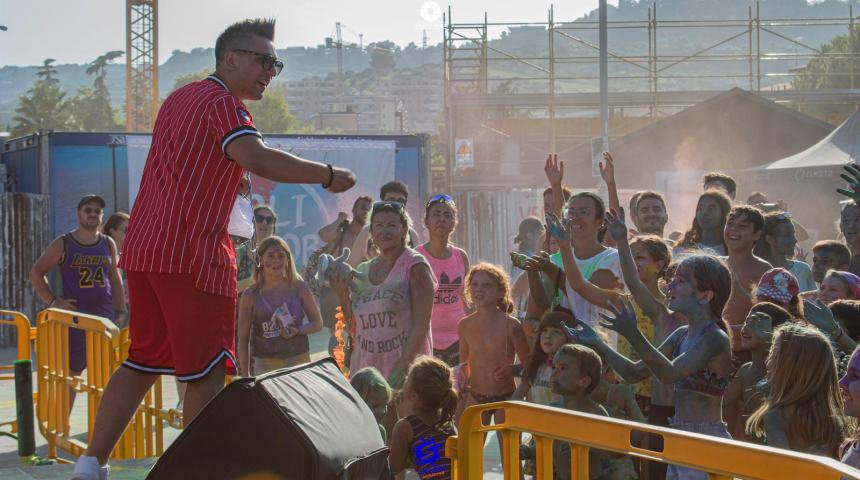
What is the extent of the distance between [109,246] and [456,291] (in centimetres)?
337

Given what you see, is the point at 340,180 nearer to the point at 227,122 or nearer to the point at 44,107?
the point at 227,122

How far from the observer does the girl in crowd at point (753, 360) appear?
5.35 m

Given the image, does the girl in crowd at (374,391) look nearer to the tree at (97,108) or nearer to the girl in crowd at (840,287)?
the girl in crowd at (840,287)

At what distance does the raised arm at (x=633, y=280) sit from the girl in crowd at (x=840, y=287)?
3.09 feet

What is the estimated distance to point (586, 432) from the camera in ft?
10.7

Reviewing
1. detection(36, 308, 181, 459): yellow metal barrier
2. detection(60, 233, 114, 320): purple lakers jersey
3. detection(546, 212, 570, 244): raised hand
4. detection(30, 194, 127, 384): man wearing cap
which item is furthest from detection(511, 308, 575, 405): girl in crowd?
→ detection(60, 233, 114, 320): purple lakers jersey

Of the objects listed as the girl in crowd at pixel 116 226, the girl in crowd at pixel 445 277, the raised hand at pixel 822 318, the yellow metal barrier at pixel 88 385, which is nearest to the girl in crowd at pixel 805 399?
the raised hand at pixel 822 318

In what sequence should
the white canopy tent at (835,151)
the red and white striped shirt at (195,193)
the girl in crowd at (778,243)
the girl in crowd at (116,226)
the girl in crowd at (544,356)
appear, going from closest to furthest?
the red and white striped shirt at (195,193), the girl in crowd at (544,356), the girl in crowd at (778,243), the girl in crowd at (116,226), the white canopy tent at (835,151)

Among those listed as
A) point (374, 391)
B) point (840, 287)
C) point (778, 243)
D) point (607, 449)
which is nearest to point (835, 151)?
point (778, 243)

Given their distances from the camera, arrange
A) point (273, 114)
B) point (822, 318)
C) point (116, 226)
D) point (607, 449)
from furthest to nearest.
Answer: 1. point (273, 114)
2. point (116, 226)
3. point (822, 318)
4. point (607, 449)

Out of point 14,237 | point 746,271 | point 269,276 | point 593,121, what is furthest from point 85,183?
point 593,121

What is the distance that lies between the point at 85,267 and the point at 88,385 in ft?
8.35

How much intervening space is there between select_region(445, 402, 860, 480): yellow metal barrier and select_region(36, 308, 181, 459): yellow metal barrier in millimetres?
2755

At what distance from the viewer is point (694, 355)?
5.06 metres
